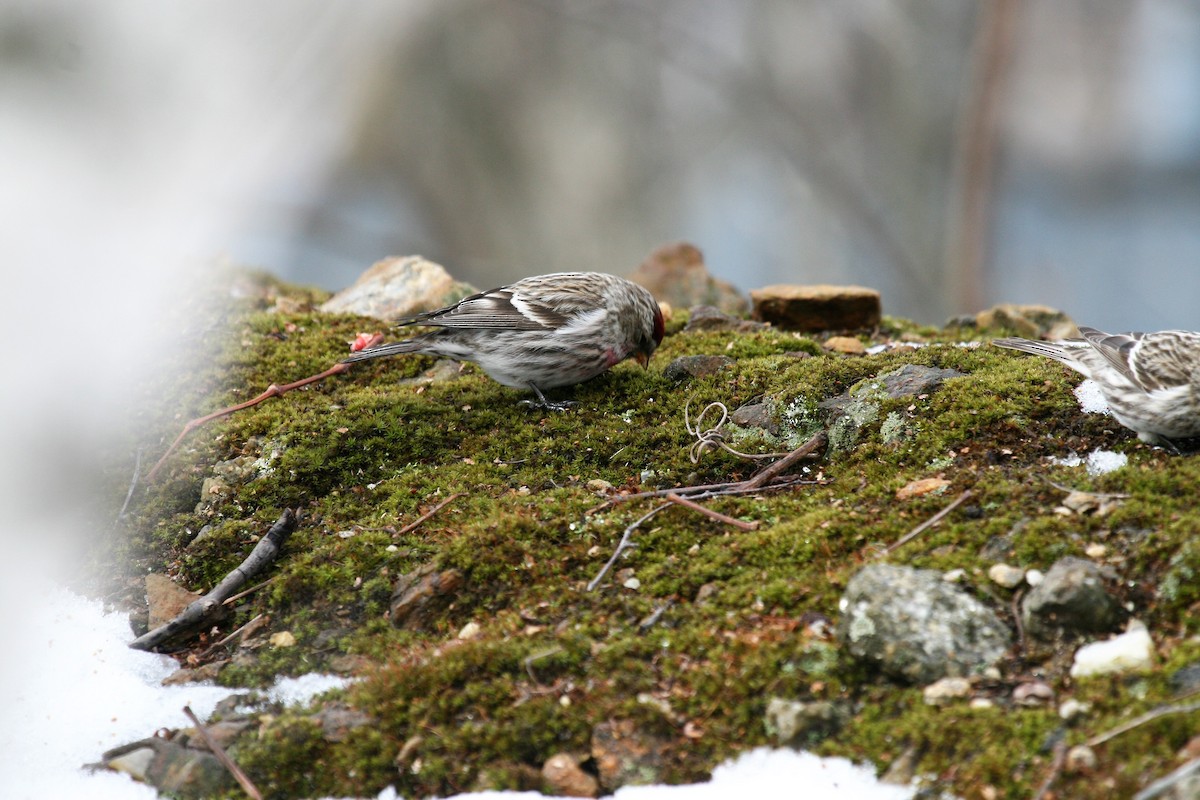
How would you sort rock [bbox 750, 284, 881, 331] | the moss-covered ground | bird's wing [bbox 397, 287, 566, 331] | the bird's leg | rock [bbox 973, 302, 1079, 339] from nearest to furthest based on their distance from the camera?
the moss-covered ground → the bird's leg → bird's wing [bbox 397, 287, 566, 331] → rock [bbox 973, 302, 1079, 339] → rock [bbox 750, 284, 881, 331]

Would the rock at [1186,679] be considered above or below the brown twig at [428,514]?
above

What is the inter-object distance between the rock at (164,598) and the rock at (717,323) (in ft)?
11.0

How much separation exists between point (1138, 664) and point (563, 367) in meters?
3.09

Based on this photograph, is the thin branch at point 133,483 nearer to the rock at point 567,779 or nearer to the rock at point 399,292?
the rock at point 399,292

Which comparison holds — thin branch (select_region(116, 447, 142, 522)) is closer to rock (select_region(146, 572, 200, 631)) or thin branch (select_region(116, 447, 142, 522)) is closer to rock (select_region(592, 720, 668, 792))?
rock (select_region(146, 572, 200, 631))

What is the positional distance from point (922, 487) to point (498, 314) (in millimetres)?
2430

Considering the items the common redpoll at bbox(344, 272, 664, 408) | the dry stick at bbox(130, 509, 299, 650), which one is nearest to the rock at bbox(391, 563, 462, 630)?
the dry stick at bbox(130, 509, 299, 650)

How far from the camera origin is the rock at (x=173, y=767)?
9.58 feet

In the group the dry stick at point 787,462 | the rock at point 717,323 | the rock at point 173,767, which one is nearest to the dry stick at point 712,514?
the dry stick at point 787,462

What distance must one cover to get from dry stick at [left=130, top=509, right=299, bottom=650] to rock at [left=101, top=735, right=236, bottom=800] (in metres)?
0.54

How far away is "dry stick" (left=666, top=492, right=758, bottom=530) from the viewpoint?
365cm

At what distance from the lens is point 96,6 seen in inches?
197

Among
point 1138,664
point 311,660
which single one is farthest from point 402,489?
point 1138,664

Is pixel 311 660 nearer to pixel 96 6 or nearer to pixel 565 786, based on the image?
pixel 565 786
